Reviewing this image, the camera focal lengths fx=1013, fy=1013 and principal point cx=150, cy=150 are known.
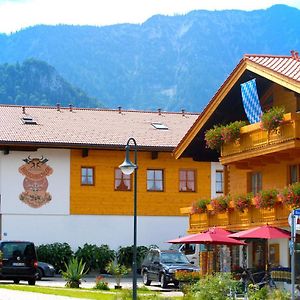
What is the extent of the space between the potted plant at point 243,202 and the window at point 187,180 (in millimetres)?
18992

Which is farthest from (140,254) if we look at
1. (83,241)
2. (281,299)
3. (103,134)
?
(281,299)

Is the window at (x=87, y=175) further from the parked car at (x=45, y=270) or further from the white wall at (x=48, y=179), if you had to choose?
the parked car at (x=45, y=270)

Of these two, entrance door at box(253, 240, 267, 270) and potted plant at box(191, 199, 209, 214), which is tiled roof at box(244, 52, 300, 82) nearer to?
potted plant at box(191, 199, 209, 214)

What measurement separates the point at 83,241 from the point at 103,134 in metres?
5.76

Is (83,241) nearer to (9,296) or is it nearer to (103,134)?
(103,134)

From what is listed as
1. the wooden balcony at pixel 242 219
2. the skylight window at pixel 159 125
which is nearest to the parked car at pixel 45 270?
the wooden balcony at pixel 242 219

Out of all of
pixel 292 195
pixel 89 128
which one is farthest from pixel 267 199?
pixel 89 128

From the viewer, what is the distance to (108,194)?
5306 cm

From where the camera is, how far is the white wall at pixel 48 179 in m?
51.3

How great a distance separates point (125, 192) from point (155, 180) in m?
1.83

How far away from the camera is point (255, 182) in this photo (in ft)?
126

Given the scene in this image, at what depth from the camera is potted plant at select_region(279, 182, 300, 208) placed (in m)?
31.1

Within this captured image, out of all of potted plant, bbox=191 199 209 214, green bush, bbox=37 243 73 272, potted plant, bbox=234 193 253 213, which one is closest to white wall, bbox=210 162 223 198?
green bush, bbox=37 243 73 272

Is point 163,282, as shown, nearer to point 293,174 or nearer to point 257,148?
point 293,174
